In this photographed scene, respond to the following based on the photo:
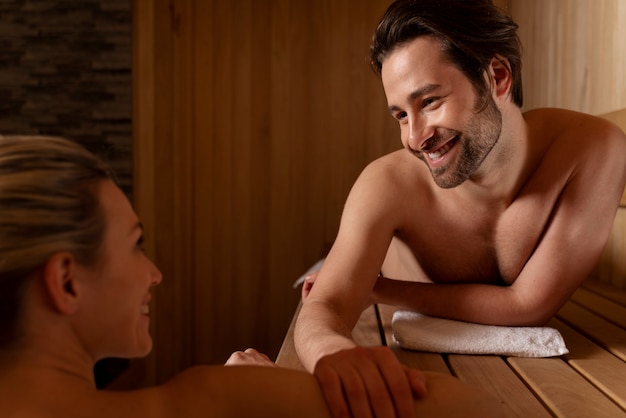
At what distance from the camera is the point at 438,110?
1.82m

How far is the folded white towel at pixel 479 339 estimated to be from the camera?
1690 millimetres

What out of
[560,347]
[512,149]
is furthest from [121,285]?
[512,149]

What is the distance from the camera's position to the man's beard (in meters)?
1.84

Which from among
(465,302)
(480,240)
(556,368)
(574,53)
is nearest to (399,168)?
(480,240)

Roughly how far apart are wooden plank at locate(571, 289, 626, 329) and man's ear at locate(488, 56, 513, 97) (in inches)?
30.4

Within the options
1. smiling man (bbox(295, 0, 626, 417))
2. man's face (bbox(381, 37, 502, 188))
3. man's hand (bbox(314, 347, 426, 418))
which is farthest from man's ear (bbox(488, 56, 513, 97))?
man's hand (bbox(314, 347, 426, 418))

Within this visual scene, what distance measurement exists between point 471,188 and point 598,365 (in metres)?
0.58

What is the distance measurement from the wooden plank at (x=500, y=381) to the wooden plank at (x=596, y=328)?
1.06 ft

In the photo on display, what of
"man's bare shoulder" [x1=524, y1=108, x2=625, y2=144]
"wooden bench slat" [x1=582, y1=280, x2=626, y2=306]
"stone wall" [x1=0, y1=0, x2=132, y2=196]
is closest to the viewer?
"man's bare shoulder" [x1=524, y1=108, x2=625, y2=144]

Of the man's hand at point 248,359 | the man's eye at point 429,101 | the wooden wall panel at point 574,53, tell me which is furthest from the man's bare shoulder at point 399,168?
the wooden wall panel at point 574,53

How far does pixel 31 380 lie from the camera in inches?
31.2

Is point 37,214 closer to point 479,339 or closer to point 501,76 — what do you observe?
point 479,339

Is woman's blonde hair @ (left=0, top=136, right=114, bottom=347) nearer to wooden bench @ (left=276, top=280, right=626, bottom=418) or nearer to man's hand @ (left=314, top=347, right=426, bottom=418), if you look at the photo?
man's hand @ (left=314, top=347, right=426, bottom=418)

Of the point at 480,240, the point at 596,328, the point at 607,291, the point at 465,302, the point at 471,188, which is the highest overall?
the point at 471,188
